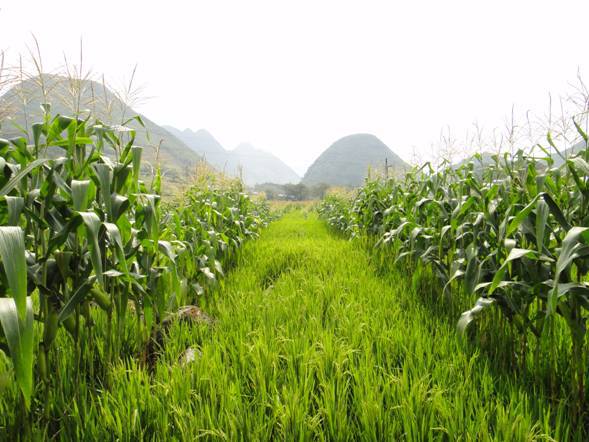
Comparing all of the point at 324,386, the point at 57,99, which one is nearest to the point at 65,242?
the point at 57,99

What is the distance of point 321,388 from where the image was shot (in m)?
1.64

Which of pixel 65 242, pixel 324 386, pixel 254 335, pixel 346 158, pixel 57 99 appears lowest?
pixel 254 335

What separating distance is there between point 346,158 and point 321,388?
152618mm

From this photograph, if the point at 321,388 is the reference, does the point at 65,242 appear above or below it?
above

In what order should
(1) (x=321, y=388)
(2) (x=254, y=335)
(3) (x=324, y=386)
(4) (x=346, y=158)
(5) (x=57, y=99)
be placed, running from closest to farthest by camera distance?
(3) (x=324, y=386) → (1) (x=321, y=388) → (5) (x=57, y=99) → (2) (x=254, y=335) → (4) (x=346, y=158)

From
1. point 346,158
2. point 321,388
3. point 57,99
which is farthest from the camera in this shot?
point 346,158

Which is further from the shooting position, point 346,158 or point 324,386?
point 346,158

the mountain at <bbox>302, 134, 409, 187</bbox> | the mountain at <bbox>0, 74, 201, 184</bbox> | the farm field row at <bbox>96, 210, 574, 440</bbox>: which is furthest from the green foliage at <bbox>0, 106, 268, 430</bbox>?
the mountain at <bbox>302, 134, 409, 187</bbox>

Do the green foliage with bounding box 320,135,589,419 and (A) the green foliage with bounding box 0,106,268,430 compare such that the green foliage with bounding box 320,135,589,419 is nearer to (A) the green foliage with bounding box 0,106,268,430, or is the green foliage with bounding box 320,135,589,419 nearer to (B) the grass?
(B) the grass

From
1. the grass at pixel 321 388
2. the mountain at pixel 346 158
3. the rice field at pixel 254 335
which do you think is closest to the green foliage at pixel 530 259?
the rice field at pixel 254 335

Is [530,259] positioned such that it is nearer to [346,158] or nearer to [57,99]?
[57,99]

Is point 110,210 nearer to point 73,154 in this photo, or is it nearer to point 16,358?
point 73,154

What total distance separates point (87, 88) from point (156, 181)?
73 centimetres

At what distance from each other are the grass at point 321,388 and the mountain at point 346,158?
126m
